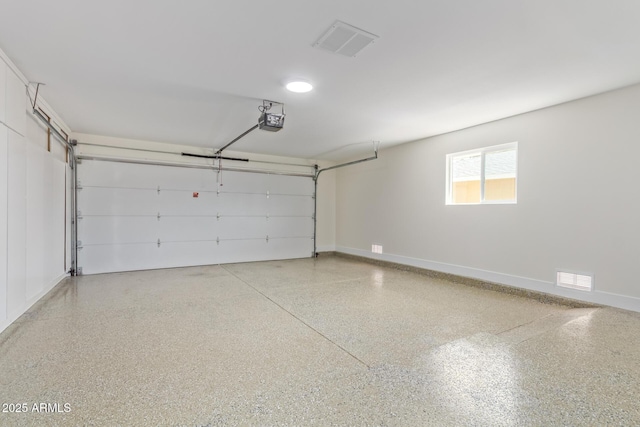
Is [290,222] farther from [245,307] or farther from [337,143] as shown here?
[245,307]

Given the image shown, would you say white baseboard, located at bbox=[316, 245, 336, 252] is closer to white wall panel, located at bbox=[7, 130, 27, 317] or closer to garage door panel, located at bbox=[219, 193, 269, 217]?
garage door panel, located at bbox=[219, 193, 269, 217]

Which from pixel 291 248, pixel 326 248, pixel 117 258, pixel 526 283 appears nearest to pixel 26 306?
pixel 117 258

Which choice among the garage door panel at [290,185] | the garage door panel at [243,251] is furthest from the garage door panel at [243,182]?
the garage door panel at [243,251]

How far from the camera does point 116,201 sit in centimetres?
529

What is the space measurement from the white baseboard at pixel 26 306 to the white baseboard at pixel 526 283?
17.3 feet

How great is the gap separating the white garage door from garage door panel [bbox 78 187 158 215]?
0.01 m

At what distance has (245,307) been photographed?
3.30 m

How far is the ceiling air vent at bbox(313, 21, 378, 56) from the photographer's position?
6.93 ft

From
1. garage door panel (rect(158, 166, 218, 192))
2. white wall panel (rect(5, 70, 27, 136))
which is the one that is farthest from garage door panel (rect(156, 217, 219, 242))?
white wall panel (rect(5, 70, 27, 136))

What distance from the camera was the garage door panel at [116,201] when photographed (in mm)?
5059

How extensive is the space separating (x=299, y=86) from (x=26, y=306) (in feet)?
11.9

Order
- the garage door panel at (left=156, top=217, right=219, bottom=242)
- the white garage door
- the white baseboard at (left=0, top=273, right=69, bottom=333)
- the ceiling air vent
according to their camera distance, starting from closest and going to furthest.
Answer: the ceiling air vent < the white baseboard at (left=0, top=273, right=69, bottom=333) < the white garage door < the garage door panel at (left=156, top=217, right=219, bottom=242)

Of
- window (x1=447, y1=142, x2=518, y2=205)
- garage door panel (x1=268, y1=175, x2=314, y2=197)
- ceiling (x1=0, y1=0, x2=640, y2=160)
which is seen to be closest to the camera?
ceiling (x1=0, y1=0, x2=640, y2=160)

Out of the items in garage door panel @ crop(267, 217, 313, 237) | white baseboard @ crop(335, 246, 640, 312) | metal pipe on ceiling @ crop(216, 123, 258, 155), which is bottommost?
white baseboard @ crop(335, 246, 640, 312)
